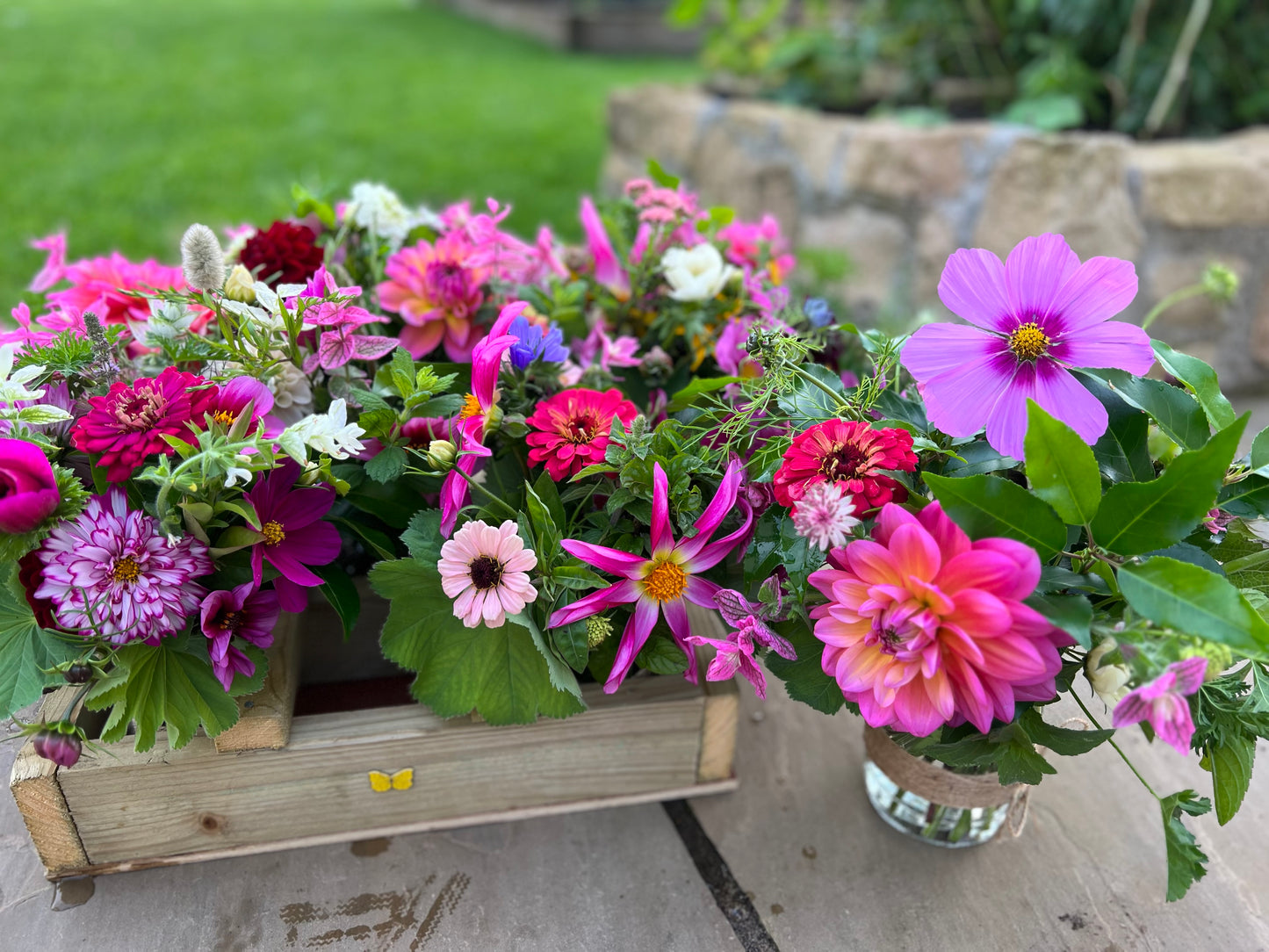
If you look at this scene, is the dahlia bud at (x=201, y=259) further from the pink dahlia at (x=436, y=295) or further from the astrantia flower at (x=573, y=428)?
the astrantia flower at (x=573, y=428)

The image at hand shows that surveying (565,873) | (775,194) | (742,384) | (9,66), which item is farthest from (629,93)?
(9,66)

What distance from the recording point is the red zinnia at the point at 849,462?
A: 56 centimetres

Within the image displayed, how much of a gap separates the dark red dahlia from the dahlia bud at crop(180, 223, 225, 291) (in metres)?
0.09

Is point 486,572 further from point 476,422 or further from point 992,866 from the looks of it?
point 992,866

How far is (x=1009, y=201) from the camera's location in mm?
1807

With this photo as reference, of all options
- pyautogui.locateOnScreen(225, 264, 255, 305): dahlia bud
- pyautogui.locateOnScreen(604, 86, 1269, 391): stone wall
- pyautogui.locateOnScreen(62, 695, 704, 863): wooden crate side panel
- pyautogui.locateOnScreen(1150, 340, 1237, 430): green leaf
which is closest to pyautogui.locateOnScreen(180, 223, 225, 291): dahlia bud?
pyautogui.locateOnScreen(225, 264, 255, 305): dahlia bud

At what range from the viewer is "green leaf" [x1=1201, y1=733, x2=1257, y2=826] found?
57 cm

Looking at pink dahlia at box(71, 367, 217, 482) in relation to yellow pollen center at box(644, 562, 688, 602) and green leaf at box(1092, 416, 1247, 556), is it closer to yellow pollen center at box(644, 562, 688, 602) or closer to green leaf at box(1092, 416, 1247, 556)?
yellow pollen center at box(644, 562, 688, 602)

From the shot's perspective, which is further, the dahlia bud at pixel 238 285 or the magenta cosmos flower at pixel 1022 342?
the dahlia bud at pixel 238 285

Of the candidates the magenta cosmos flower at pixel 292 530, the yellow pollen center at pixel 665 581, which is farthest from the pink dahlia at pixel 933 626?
the magenta cosmos flower at pixel 292 530

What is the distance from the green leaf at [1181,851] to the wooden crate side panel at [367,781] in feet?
1.09

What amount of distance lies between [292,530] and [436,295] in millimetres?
277

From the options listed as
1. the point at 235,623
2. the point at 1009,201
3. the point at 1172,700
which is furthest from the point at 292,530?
the point at 1009,201

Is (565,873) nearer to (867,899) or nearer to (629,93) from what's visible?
(867,899)
